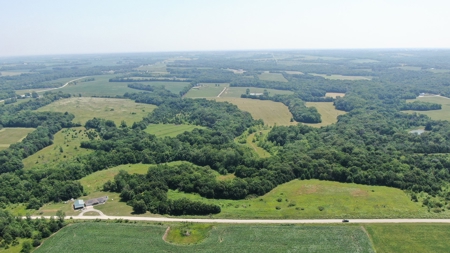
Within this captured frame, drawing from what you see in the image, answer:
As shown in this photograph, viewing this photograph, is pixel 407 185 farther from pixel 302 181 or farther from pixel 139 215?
pixel 139 215

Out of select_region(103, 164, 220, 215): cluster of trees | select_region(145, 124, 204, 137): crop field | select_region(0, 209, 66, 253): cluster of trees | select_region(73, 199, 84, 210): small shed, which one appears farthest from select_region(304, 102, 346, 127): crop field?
select_region(0, 209, 66, 253): cluster of trees

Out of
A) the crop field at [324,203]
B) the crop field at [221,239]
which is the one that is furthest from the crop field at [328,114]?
the crop field at [221,239]

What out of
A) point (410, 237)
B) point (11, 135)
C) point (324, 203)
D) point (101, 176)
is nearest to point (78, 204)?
point (101, 176)

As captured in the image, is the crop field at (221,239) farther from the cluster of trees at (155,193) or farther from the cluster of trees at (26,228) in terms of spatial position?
the cluster of trees at (155,193)

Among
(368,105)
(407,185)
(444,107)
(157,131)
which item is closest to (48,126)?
(157,131)

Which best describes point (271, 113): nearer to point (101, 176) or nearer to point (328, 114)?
point (328, 114)

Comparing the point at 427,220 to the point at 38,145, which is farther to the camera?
the point at 38,145
